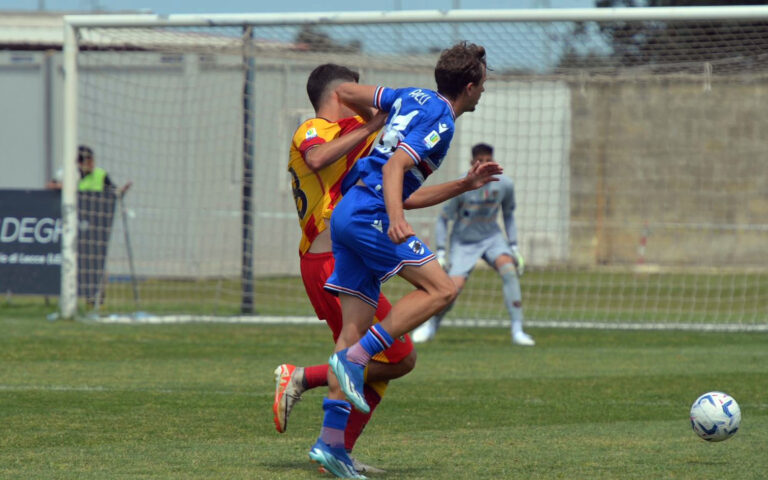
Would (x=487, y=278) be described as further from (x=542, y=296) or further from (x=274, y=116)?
(x=274, y=116)

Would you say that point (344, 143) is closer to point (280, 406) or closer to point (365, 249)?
point (365, 249)

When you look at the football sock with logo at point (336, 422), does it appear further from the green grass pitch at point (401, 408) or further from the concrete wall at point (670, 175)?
the concrete wall at point (670, 175)

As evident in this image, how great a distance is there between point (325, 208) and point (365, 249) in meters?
0.74

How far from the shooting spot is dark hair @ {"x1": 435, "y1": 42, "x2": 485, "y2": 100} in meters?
5.69

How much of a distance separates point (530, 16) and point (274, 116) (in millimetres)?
5978

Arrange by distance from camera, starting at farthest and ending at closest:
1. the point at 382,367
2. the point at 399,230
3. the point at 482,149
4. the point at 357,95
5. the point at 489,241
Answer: the point at 489,241 < the point at 482,149 < the point at 382,367 < the point at 357,95 < the point at 399,230

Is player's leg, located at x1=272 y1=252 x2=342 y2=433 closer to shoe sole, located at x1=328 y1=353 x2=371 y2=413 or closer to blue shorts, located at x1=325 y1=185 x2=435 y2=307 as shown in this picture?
blue shorts, located at x1=325 y1=185 x2=435 y2=307

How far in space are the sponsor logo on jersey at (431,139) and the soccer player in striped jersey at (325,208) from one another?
0.42 meters

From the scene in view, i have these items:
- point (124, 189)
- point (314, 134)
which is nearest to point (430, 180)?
point (124, 189)

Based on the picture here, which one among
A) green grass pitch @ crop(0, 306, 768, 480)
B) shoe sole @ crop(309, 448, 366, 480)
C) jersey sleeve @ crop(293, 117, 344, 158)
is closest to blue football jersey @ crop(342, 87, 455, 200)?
jersey sleeve @ crop(293, 117, 344, 158)

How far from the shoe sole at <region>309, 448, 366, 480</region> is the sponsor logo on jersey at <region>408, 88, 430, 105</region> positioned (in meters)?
1.70

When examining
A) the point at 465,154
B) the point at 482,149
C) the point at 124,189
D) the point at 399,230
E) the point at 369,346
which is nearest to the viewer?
the point at 399,230

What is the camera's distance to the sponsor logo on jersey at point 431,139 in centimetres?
555

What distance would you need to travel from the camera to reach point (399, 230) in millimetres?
5363
